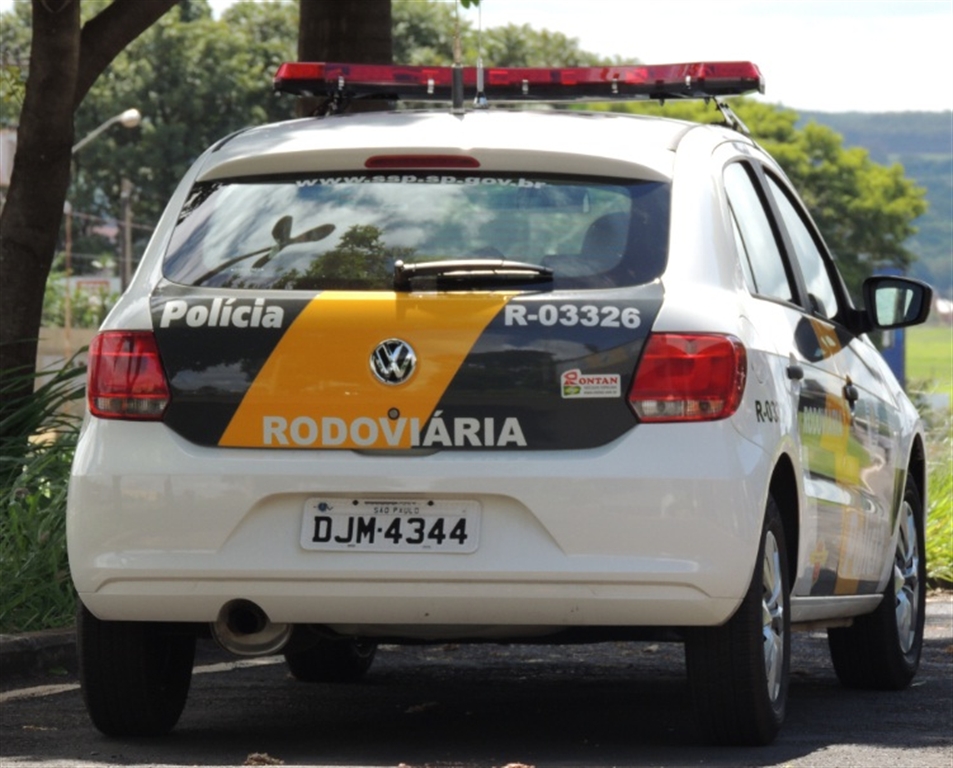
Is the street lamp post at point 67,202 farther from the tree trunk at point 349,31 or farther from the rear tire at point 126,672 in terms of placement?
the rear tire at point 126,672

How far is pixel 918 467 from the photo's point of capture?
8594mm

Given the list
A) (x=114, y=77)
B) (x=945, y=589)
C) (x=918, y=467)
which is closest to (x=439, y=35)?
(x=114, y=77)

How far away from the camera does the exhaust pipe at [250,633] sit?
578 centimetres

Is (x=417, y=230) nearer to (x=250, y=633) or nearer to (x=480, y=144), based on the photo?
(x=480, y=144)

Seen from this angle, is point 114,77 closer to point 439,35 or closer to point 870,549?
point 439,35

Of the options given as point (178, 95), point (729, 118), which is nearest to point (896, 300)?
point (729, 118)

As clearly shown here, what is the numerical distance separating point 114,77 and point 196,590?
206ft

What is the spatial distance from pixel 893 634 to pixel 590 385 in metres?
2.76

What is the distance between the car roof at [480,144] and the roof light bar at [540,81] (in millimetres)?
645

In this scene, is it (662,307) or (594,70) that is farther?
(594,70)

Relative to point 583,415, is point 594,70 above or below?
above

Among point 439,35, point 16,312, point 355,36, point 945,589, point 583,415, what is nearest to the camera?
point 583,415

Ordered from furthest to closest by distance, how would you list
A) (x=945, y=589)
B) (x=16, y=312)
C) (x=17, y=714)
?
(x=945, y=589)
(x=16, y=312)
(x=17, y=714)

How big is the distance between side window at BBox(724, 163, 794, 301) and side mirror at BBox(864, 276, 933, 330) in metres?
0.90
